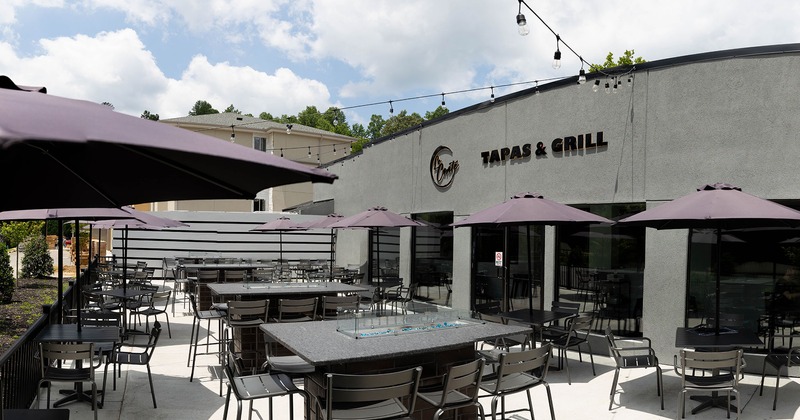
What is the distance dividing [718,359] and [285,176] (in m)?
5.44

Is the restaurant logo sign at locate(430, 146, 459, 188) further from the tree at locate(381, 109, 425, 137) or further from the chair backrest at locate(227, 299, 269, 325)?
the tree at locate(381, 109, 425, 137)

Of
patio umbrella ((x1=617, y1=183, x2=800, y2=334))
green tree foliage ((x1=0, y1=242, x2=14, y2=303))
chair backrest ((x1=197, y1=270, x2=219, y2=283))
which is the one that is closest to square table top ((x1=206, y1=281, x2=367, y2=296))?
chair backrest ((x1=197, y1=270, x2=219, y2=283))

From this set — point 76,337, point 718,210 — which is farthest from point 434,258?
point 76,337

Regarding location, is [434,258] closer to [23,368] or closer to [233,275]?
[233,275]

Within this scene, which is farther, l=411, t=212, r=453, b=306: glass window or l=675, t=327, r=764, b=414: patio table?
l=411, t=212, r=453, b=306: glass window

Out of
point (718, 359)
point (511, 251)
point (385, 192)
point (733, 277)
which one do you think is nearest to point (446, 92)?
point (385, 192)

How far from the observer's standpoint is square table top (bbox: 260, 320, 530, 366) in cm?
420

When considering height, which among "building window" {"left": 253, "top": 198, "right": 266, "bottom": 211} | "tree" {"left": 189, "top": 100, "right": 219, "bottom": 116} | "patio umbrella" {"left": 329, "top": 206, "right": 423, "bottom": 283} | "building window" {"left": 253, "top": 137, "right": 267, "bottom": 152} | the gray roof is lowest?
"patio umbrella" {"left": 329, "top": 206, "right": 423, "bottom": 283}

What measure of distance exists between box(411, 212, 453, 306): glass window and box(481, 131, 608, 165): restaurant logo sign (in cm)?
213

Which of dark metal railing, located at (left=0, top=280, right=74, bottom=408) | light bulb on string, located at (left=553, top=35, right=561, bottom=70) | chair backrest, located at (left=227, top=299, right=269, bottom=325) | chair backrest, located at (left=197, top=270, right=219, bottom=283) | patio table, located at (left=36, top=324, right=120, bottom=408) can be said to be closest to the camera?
dark metal railing, located at (left=0, top=280, right=74, bottom=408)

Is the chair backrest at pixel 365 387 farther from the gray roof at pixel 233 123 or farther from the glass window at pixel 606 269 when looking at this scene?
the gray roof at pixel 233 123

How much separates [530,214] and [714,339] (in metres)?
2.57

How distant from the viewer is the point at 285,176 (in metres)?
2.36

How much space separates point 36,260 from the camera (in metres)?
17.8
